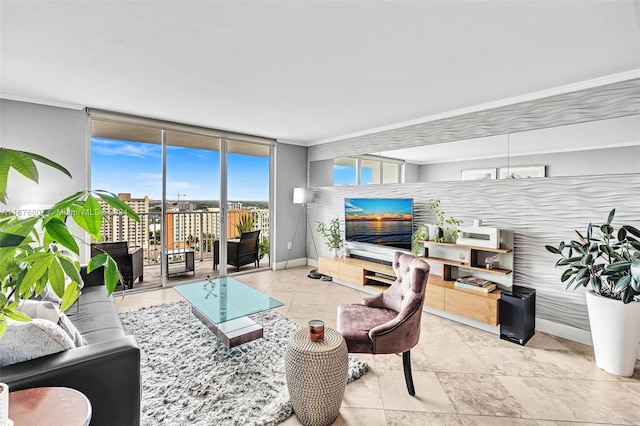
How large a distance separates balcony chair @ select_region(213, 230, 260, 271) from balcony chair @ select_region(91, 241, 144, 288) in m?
1.21

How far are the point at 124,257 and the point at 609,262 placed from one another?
5199 mm

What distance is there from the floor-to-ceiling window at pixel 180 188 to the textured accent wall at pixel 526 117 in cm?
231

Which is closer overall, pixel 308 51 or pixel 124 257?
pixel 308 51

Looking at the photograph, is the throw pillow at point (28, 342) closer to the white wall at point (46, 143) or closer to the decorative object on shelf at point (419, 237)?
the white wall at point (46, 143)

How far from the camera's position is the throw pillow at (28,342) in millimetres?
1379

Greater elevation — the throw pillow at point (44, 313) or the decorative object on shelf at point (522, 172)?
the decorative object on shelf at point (522, 172)

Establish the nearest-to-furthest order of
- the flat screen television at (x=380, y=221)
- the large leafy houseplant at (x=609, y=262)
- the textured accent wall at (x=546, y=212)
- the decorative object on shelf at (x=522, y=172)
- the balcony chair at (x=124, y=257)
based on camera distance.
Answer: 1. the large leafy houseplant at (x=609, y=262)
2. the textured accent wall at (x=546, y=212)
3. the decorative object on shelf at (x=522, y=172)
4. the balcony chair at (x=124, y=257)
5. the flat screen television at (x=380, y=221)

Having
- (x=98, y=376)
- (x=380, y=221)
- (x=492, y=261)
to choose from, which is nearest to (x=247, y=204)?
(x=380, y=221)

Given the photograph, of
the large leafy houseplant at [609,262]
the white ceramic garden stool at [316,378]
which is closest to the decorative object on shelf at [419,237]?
the large leafy houseplant at [609,262]

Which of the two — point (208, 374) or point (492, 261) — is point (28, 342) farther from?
point (492, 261)

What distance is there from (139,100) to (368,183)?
3.22 meters

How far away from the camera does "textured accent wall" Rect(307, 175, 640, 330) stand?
2.70 meters

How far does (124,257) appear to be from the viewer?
162 inches

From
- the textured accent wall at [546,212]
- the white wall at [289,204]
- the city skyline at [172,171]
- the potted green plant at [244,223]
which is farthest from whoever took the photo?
the white wall at [289,204]
